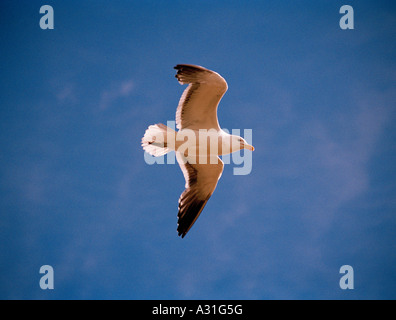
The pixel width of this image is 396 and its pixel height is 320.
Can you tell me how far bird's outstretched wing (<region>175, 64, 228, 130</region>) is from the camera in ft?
18.6

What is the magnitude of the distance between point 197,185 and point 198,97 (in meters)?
1.37

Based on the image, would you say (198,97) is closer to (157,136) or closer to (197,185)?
(157,136)

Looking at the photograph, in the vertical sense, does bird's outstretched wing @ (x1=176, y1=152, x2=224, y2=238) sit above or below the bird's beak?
below

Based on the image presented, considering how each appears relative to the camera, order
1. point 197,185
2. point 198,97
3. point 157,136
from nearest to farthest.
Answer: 1. point 198,97
2. point 157,136
3. point 197,185

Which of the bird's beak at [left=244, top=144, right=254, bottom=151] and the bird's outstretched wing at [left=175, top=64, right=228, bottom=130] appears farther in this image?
the bird's beak at [left=244, top=144, right=254, bottom=151]

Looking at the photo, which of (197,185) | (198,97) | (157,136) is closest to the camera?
(198,97)

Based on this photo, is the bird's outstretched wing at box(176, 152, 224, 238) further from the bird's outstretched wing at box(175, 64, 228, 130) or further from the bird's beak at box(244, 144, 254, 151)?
the bird's outstretched wing at box(175, 64, 228, 130)

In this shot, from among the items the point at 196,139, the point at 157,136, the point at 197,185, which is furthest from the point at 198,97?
the point at 197,185

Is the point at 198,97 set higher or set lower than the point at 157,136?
higher

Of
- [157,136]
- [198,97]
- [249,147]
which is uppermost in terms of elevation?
[198,97]

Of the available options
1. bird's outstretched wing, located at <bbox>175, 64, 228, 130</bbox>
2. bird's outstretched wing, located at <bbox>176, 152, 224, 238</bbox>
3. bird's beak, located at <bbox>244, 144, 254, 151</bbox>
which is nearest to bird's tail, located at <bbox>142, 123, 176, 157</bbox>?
bird's outstretched wing, located at <bbox>175, 64, 228, 130</bbox>

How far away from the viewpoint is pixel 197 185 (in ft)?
20.7

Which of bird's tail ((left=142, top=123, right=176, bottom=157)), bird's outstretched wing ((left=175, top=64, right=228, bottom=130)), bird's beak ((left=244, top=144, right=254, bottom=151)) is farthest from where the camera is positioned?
bird's beak ((left=244, top=144, right=254, bottom=151))
